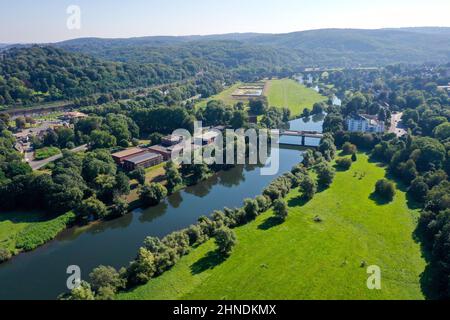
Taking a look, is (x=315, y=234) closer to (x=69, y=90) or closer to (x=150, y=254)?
(x=150, y=254)

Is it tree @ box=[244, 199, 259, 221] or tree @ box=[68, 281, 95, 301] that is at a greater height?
tree @ box=[244, 199, 259, 221]

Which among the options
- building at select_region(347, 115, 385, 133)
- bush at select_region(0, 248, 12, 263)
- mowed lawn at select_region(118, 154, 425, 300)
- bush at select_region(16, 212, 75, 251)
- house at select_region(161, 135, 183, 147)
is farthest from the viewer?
building at select_region(347, 115, 385, 133)

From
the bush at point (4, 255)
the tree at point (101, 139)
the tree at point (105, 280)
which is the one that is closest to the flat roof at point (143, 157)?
the tree at point (101, 139)

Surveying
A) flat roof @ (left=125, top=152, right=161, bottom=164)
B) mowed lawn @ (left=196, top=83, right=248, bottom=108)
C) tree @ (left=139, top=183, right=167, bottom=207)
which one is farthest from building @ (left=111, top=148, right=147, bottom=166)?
mowed lawn @ (left=196, top=83, right=248, bottom=108)

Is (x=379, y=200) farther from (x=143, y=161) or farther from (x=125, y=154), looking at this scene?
(x=125, y=154)

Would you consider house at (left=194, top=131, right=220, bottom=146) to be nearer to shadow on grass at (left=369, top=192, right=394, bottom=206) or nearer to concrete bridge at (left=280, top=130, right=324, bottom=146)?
concrete bridge at (left=280, top=130, right=324, bottom=146)

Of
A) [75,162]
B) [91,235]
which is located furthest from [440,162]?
[75,162]

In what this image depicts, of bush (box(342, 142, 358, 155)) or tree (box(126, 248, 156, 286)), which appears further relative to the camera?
bush (box(342, 142, 358, 155))
